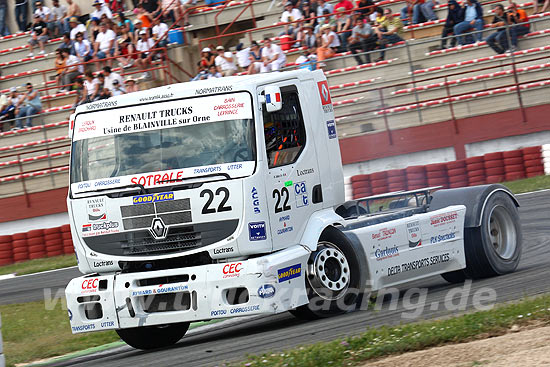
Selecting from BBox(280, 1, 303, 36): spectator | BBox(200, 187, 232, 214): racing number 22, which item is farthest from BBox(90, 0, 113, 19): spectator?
BBox(200, 187, 232, 214): racing number 22

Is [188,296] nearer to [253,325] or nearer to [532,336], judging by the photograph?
[253,325]

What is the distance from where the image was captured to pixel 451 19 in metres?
21.5

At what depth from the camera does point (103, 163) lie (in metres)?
8.95

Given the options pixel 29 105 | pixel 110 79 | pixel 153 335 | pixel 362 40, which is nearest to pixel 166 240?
pixel 153 335

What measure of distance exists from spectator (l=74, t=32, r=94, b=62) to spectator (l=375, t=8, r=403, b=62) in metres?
7.91

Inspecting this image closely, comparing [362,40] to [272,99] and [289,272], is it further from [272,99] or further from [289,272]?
[289,272]

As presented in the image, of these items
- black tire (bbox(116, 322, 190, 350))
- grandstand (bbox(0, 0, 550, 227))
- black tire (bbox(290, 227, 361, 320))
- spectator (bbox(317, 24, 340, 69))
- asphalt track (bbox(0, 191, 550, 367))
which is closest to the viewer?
asphalt track (bbox(0, 191, 550, 367))

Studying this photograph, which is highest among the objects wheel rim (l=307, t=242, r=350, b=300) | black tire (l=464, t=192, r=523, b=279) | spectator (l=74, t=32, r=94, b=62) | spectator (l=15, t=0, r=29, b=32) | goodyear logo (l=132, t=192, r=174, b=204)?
spectator (l=15, t=0, r=29, b=32)

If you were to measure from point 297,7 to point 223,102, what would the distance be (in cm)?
1556

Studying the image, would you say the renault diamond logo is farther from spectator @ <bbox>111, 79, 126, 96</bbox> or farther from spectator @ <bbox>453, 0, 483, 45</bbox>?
spectator @ <bbox>453, 0, 483, 45</bbox>

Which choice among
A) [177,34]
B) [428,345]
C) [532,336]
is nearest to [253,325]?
[428,345]

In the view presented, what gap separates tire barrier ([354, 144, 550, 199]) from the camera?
61.4 ft

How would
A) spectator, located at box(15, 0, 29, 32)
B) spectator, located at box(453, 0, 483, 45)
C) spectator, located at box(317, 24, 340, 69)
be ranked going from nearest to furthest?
spectator, located at box(453, 0, 483, 45), spectator, located at box(317, 24, 340, 69), spectator, located at box(15, 0, 29, 32)

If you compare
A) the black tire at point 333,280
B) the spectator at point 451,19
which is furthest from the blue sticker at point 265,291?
the spectator at point 451,19
